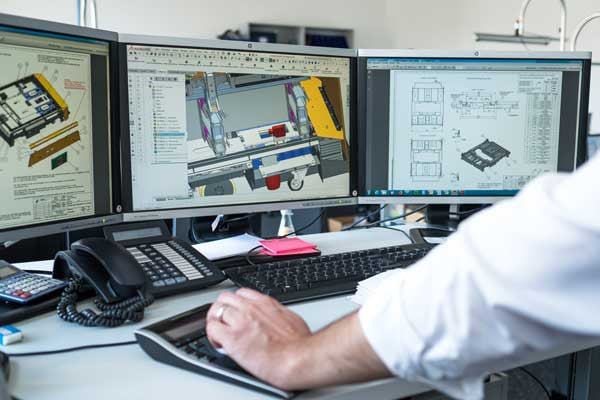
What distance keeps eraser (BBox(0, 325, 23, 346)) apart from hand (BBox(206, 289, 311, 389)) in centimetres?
27

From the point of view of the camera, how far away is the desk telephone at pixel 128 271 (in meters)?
0.95

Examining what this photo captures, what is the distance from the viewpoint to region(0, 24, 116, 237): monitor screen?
3.23 ft

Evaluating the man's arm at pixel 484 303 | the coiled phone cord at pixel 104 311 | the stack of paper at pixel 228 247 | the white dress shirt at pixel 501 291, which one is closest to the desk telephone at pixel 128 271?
the coiled phone cord at pixel 104 311

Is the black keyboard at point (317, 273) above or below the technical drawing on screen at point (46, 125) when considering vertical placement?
below

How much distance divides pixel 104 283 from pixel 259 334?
37cm

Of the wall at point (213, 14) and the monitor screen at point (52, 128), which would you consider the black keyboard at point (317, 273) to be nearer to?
the monitor screen at point (52, 128)

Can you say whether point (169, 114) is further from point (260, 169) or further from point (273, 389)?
point (273, 389)

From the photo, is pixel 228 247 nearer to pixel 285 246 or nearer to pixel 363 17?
pixel 285 246

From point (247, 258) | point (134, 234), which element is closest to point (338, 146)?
point (247, 258)

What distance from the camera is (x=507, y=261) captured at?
1.82 ft

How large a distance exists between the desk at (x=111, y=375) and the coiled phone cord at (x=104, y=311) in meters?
0.01

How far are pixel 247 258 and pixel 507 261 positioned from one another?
783mm

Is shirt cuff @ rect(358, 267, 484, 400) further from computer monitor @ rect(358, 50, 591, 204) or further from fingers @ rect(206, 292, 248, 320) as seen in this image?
computer monitor @ rect(358, 50, 591, 204)

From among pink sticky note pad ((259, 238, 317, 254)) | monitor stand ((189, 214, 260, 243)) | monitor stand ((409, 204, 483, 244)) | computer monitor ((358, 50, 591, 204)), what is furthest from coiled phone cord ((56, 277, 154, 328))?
monitor stand ((409, 204, 483, 244))
